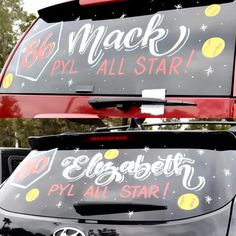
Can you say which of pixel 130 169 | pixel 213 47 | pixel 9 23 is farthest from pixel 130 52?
pixel 9 23

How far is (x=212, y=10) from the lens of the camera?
3748mm

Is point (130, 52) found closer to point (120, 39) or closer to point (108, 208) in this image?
point (120, 39)

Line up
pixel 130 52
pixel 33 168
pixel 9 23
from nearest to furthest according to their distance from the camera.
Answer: pixel 33 168 → pixel 130 52 → pixel 9 23

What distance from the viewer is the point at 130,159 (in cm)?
325

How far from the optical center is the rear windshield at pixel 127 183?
116 inches

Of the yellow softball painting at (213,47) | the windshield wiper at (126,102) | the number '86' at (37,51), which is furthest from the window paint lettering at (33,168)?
the yellow softball painting at (213,47)

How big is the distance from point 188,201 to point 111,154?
23.6 inches

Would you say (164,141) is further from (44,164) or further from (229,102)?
(44,164)

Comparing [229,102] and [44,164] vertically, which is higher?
[229,102]

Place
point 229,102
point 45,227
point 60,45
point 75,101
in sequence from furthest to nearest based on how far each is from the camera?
1. point 60,45
2. point 75,101
3. point 229,102
4. point 45,227

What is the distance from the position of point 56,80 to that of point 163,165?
129cm

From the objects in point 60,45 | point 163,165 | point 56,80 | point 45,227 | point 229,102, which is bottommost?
point 45,227

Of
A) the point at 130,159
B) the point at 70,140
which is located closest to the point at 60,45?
the point at 70,140

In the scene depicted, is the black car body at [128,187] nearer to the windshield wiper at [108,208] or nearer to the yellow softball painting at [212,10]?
the windshield wiper at [108,208]
